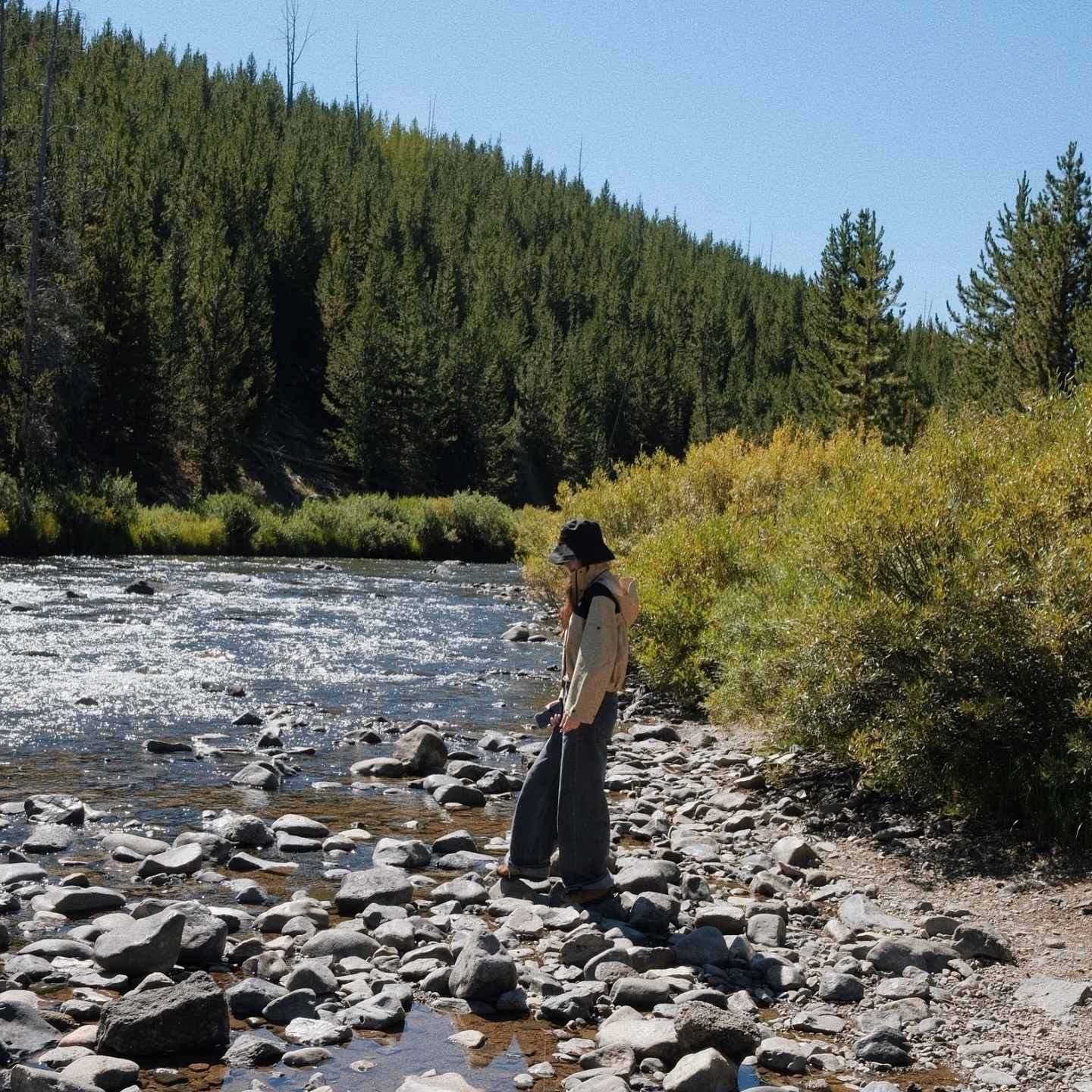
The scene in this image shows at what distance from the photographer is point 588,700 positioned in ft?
25.8

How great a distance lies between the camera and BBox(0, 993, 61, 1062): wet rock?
5.48 m

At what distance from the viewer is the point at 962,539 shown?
363 inches

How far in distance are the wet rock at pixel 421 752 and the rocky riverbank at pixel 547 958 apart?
7.45ft

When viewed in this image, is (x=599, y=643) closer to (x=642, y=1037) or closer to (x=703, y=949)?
(x=703, y=949)

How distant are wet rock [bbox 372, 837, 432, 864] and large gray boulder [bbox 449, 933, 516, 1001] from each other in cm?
244

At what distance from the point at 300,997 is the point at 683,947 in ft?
7.35

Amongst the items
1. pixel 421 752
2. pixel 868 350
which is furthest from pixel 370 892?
pixel 868 350

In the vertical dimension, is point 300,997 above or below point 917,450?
below

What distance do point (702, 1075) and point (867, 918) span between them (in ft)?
8.55

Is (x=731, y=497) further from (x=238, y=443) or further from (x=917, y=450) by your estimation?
(x=238, y=443)

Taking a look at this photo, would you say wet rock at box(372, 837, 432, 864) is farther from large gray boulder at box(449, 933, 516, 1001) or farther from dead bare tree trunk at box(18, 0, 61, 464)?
dead bare tree trunk at box(18, 0, 61, 464)

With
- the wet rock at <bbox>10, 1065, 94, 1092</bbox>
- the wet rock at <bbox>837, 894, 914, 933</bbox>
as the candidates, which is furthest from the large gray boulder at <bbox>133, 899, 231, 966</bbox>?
the wet rock at <bbox>837, 894, 914, 933</bbox>

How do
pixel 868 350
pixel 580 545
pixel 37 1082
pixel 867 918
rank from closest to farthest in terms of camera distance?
pixel 37 1082
pixel 867 918
pixel 580 545
pixel 868 350

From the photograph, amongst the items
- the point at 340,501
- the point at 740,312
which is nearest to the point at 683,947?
the point at 340,501
